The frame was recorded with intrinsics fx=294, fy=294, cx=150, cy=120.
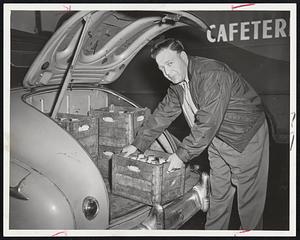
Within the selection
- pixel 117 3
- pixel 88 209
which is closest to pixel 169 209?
pixel 88 209

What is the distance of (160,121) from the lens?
147 centimetres

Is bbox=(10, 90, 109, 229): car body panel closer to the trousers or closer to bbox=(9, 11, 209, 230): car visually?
bbox=(9, 11, 209, 230): car

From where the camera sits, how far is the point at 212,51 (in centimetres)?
160

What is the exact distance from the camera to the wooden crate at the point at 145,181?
46.6 inches

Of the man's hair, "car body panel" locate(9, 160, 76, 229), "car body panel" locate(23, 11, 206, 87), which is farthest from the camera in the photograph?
the man's hair

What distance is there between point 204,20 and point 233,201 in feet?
3.00

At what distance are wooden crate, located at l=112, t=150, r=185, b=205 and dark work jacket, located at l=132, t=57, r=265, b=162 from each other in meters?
0.11

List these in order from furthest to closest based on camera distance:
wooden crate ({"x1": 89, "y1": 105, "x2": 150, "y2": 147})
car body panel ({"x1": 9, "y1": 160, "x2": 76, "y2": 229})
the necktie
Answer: wooden crate ({"x1": 89, "y1": 105, "x2": 150, "y2": 147}) → the necktie → car body panel ({"x1": 9, "y1": 160, "x2": 76, "y2": 229})

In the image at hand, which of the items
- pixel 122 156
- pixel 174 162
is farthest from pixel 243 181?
pixel 122 156

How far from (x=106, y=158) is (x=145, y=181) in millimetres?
532

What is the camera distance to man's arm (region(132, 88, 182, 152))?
144 centimetres

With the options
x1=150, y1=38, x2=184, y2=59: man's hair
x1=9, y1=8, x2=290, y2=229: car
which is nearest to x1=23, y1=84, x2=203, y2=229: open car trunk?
x1=9, y1=8, x2=290, y2=229: car

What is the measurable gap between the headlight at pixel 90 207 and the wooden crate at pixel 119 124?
2.00ft

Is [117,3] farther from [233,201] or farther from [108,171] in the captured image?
[233,201]
